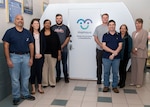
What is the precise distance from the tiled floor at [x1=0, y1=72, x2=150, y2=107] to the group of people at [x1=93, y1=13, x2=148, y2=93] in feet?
0.73

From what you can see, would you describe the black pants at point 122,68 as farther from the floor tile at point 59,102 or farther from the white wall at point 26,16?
the white wall at point 26,16

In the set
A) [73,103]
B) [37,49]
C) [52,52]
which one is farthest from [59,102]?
[52,52]

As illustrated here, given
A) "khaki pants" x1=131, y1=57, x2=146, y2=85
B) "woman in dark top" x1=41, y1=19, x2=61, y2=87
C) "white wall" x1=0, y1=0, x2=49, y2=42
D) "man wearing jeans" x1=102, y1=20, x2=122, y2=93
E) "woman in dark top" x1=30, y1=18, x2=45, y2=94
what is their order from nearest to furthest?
1. "white wall" x1=0, y1=0, x2=49, y2=42
2. "woman in dark top" x1=30, y1=18, x2=45, y2=94
3. "man wearing jeans" x1=102, y1=20, x2=122, y2=93
4. "woman in dark top" x1=41, y1=19, x2=61, y2=87
5. "khaki pants" x1=131, y1=57, x2=146, y2=85

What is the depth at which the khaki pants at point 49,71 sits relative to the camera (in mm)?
4309

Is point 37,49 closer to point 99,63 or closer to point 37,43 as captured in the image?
point 37,43

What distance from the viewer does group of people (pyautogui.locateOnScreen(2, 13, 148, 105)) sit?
10.8 ft

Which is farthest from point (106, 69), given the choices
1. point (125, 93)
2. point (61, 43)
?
point (61, 43)

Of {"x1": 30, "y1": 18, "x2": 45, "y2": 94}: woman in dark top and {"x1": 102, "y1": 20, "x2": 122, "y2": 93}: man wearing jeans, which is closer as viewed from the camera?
{"x1": 30, "y1": 18, "x2": 45, "y2": 94}: woman in dark top

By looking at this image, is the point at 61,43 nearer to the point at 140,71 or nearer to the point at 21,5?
the point at 21,5

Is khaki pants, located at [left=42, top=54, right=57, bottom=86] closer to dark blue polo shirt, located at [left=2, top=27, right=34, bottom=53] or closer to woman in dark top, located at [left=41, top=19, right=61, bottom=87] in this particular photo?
woman in dark top, located at [left=41, top=19, right=61, bottom=87]

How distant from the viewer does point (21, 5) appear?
4.27m

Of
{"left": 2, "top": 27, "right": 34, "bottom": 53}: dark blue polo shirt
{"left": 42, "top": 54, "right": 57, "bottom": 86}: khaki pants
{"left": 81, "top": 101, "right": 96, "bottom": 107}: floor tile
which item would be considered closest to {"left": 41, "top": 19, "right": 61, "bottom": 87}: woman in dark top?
{"left": 42, "top": 54, "right": 57, "bottom": 86}: khaki pants

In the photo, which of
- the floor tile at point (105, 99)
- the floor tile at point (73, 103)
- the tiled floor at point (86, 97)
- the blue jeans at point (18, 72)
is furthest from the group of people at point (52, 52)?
the floor tile at point (73, 103)

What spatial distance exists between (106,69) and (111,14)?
148 cm
